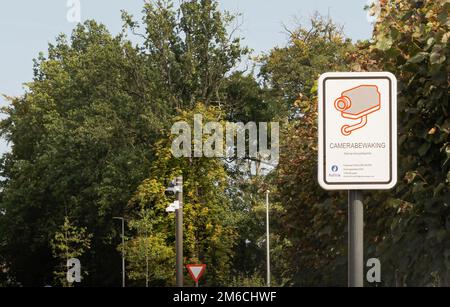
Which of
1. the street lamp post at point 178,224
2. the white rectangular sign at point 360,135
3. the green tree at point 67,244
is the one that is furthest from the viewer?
the green tree at point 67,244

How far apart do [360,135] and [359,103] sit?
193 mm

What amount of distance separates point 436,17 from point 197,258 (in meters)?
39.1

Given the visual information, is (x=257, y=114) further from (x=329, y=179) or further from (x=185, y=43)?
(x=329, y=179)

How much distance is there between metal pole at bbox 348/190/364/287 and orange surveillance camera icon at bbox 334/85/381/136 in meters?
0.41

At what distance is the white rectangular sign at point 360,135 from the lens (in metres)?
5.81

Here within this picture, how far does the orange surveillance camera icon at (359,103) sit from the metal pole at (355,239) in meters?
0.41

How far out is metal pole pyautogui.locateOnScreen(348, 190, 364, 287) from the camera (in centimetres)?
587

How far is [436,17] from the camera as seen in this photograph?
1245 centimetres

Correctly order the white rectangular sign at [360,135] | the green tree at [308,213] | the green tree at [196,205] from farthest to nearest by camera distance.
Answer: the green tree at [196,205], the green tree at [308,213], the white rectangular sign at [360,135]

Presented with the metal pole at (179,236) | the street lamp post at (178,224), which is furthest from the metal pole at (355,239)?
the metal pole at (179,236)

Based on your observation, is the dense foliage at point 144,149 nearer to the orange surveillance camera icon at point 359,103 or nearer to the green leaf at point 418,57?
the green leaf at point 418,57

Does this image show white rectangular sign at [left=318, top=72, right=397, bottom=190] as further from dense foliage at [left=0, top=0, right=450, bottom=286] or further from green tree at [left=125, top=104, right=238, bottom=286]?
green tree at [left=125, top=104, right=238, bottom=286]

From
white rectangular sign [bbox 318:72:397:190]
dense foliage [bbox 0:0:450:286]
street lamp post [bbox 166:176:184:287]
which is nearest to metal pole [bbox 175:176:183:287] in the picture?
street lamp post [bbox 166:176:184:287]
